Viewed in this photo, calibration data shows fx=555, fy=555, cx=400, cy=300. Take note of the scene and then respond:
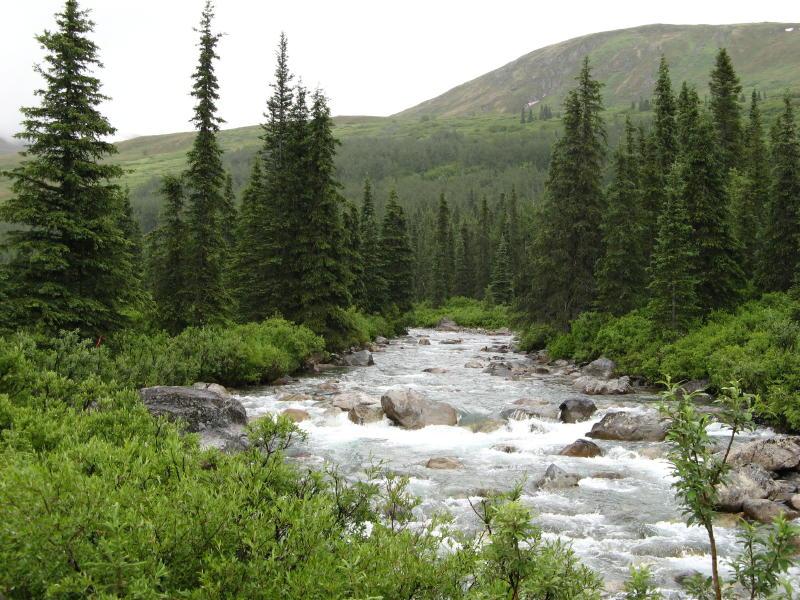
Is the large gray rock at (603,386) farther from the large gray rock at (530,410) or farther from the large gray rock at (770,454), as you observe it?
the large gray rock at (770,454)

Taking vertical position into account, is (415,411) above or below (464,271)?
below

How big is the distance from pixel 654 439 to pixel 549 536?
7.51 m

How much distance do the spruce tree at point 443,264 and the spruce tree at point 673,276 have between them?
5737 cm

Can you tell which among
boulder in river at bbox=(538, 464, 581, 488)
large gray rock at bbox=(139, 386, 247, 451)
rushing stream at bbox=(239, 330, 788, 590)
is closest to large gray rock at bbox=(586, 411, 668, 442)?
rushing stream at bbox=(239, 330, 788, 590)

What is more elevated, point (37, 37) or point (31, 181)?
point (37, 37)

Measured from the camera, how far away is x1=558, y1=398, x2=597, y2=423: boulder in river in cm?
1784

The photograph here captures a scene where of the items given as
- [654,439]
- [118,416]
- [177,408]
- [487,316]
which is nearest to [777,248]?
[654,439]

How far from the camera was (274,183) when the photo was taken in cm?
3422

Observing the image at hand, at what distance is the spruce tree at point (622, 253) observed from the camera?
3095cm

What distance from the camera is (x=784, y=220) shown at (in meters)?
30.0

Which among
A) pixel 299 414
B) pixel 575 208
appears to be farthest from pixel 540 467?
pixel 575 208

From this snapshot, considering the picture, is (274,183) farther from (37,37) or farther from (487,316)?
(487,316)

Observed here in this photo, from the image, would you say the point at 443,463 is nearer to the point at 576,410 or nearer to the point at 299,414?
the point at 299,414

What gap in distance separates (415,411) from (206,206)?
16889mm
